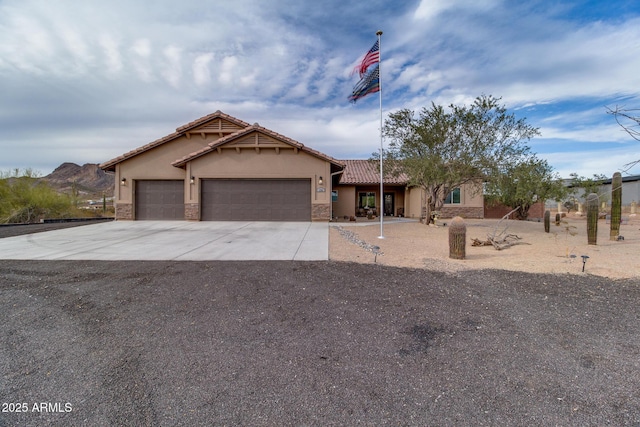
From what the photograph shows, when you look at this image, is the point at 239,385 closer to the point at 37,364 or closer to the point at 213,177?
the point at 37,364

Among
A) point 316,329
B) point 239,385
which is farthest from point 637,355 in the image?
point 239,385

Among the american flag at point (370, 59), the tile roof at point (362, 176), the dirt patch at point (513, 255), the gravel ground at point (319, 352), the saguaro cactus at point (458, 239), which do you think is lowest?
the gravel ground at point (319, 352)

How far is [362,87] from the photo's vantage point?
11.9 meters

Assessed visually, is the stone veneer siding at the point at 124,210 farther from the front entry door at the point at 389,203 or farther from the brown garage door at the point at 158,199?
the front entry door at the point at 389,203

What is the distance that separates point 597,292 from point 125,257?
9.59 meters

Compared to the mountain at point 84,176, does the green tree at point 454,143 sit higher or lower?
lower

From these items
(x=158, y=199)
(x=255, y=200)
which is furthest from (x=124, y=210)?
(x=255, y=200)

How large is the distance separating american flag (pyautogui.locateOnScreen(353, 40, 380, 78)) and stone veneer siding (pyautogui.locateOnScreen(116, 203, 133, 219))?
49.0 feet

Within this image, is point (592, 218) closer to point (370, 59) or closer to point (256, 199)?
point (370, 59)

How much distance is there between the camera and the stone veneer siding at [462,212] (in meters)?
21.8

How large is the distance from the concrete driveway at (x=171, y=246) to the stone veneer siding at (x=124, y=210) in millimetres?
5464

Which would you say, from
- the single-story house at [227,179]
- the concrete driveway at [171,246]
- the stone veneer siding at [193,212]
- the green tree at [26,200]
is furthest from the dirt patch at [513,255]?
the green tree at [26,200]

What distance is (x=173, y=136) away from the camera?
1853 cm

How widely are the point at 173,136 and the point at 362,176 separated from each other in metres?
13.0
